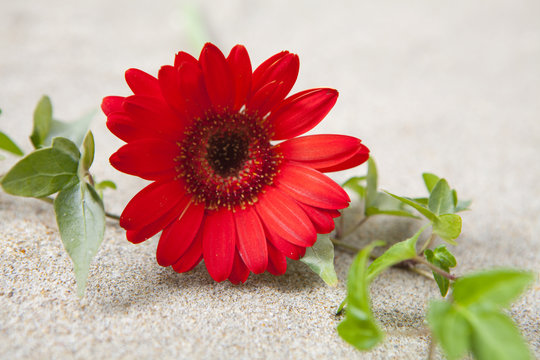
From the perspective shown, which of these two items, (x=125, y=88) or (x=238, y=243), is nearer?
(x=238, y=243)

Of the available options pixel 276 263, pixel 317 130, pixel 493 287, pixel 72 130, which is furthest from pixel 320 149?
pixel 317 130

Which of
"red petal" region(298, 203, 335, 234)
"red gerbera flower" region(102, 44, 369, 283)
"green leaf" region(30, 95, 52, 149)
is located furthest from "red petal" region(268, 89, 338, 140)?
"green leaf" region(30, 95, 52, 149)

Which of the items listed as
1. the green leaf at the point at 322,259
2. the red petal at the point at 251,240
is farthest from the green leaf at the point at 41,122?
the green leaf at the point at 322,259

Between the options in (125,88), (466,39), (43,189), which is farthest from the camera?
(466,39)

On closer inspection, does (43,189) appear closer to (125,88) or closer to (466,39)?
(125,88)

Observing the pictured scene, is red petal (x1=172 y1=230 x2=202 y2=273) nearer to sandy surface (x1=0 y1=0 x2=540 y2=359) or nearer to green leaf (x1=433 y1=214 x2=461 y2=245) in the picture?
sandy surface (x1=0 y1=0 x2=540 y2=359)

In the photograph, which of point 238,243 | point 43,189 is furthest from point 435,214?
point 43,189
